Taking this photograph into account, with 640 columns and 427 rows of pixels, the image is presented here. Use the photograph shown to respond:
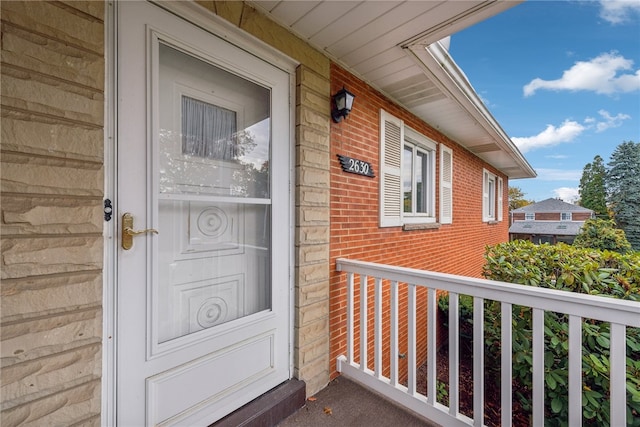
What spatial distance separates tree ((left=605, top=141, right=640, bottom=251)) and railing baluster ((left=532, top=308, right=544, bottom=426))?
22311 mm

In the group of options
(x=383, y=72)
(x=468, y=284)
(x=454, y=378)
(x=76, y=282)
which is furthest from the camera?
(x=383, y=72)

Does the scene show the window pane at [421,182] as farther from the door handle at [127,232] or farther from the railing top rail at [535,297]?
the door handle at [127,232]

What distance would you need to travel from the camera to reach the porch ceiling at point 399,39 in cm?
173

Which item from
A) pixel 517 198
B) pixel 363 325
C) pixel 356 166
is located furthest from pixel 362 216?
pixel 517 198

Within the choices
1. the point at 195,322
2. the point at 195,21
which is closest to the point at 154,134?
the point at 195,21

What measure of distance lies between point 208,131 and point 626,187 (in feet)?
84.8

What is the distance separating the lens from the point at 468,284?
5.32ft

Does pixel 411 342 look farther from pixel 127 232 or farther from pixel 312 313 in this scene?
pixel 127 232

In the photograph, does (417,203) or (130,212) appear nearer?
(130,212)

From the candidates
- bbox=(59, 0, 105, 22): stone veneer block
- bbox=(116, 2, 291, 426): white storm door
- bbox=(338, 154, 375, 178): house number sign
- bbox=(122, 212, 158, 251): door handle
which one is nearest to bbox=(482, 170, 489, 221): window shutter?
bbox=(338, 154, 375, 178): house number sign

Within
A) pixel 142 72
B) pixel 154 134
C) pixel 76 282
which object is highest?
pixel 142 72

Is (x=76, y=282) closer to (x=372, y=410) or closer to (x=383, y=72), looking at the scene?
(x=372, y=410)

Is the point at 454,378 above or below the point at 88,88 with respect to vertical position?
below

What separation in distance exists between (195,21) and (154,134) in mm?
701
